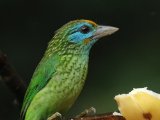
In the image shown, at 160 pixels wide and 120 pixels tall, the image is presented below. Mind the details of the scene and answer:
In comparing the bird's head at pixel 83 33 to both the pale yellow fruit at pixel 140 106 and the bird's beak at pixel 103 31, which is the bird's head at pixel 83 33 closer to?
the bird's beak at pixel 103 31

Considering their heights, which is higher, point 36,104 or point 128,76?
point 36,104

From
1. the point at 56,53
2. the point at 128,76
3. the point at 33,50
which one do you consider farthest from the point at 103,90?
the point at 56,53

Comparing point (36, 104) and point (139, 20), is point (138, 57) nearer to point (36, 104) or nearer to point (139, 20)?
point (139, 20)

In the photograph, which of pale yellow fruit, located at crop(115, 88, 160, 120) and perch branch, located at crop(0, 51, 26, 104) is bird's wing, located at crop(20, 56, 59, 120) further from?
pale yellow fruit, located at crop(115, 88, 160, 120)

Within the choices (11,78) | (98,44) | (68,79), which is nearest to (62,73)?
(68,79)

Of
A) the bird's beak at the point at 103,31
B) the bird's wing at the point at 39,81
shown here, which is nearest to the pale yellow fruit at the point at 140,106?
the bird's wing at the point at 39,81

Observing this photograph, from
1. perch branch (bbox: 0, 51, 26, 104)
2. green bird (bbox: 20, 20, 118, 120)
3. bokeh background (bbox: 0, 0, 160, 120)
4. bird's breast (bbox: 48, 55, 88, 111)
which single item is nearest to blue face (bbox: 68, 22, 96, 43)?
green bird (bbox: 20, 20, 118, 120)

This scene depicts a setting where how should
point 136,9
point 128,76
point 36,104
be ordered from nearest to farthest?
point 36,104
point 128,76
point 136,9
